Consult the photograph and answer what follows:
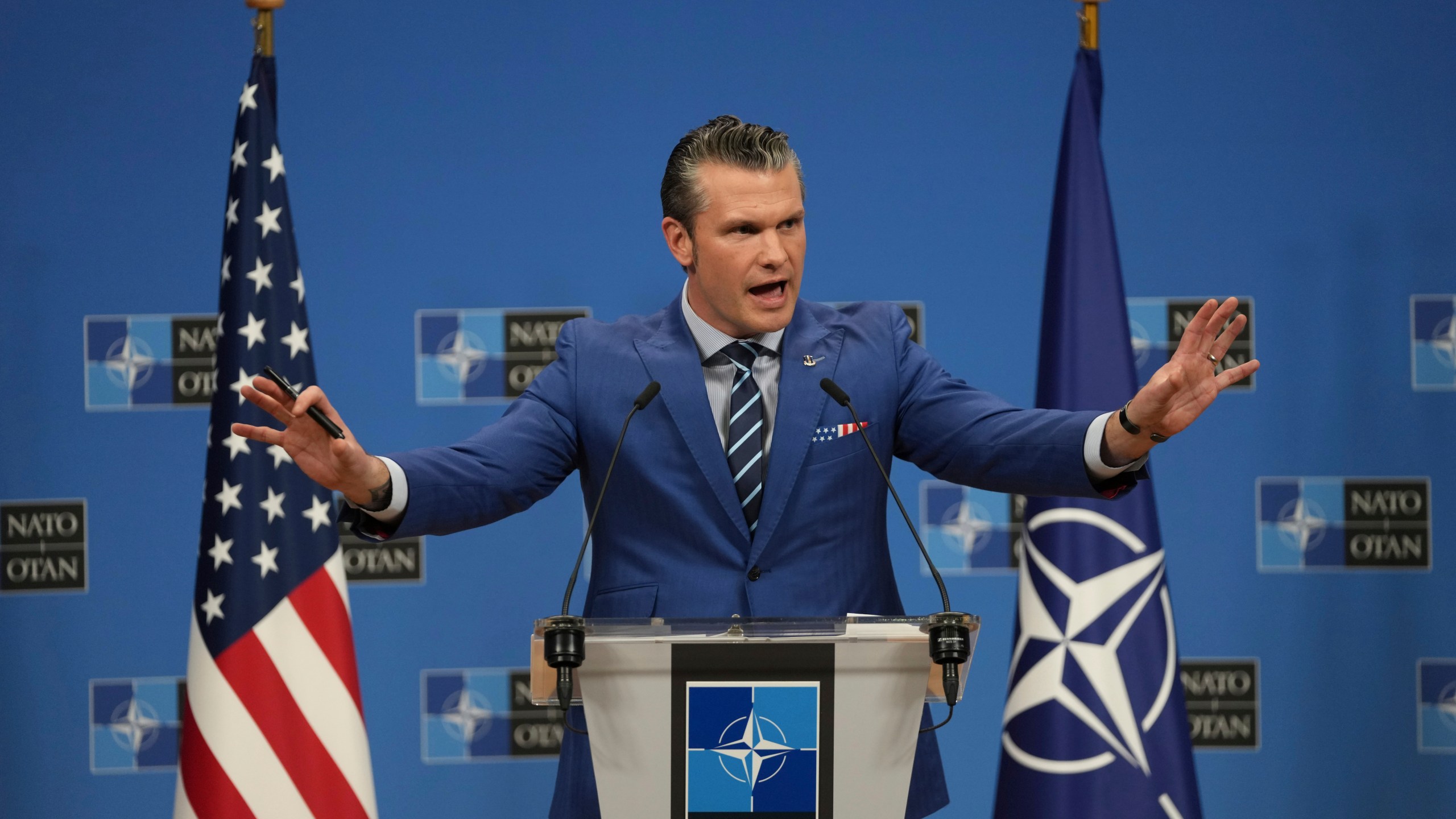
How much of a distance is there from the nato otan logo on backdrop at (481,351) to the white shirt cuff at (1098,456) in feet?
6.89

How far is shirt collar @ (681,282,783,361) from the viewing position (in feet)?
6.79

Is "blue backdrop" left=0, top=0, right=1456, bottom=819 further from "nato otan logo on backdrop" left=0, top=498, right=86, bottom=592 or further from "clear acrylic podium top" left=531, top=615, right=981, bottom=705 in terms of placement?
"clear acrylic podium top" left=531, top=615, right=981, bottom=705

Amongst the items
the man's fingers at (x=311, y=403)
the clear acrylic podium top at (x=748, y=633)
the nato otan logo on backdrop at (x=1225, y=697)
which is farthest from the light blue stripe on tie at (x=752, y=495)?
the nato otan logo on backdrop at (x=1225, y=697)

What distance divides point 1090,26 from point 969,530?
1.49 m

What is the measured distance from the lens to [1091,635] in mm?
2824

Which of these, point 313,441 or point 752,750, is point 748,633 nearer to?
point 752,750

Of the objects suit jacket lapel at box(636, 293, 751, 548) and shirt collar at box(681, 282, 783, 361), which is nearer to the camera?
suit jacket lapel at box(636, 293, 751, 548)

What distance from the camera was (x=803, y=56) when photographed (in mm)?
3658

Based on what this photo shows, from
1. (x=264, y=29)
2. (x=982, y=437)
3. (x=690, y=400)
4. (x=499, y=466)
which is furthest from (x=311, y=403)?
(x=264, y=29)

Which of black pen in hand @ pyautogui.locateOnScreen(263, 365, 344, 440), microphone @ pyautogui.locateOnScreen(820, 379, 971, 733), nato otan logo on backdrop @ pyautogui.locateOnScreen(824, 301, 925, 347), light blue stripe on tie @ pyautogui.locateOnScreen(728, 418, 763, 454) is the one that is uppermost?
nato otan logo on backdrop @ pyautogui.locateOnScreen(824, 301, 925, 347)

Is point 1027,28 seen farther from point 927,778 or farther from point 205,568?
point 205,568

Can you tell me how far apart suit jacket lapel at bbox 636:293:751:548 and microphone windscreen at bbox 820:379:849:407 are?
119 mm

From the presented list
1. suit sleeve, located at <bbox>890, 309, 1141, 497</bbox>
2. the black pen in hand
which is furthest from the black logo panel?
the black pen in hand

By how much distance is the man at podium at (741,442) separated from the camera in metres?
1.88
